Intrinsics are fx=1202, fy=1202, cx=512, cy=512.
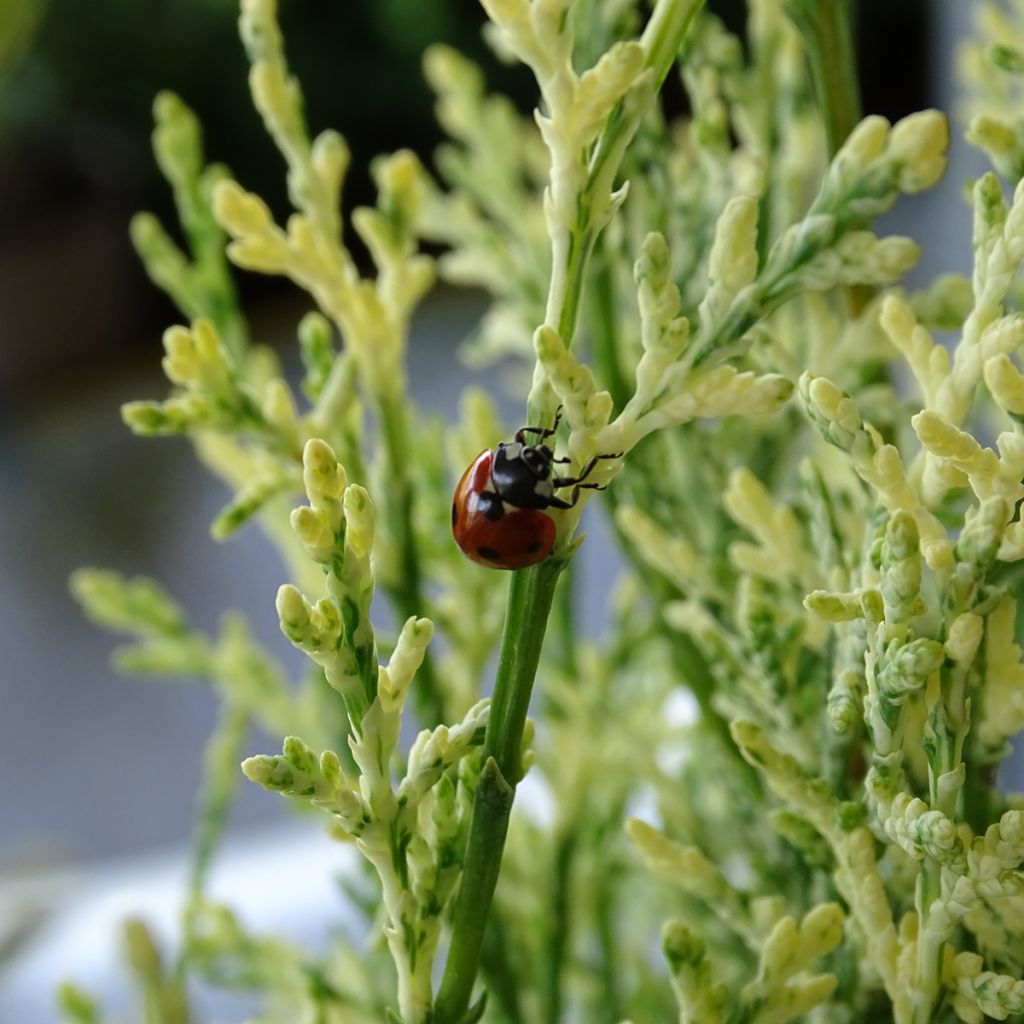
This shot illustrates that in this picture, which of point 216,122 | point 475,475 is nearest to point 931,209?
point 216,122

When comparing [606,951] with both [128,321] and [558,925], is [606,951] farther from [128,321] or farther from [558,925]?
[128,321]

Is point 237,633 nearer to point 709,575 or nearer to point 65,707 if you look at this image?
point 709,575

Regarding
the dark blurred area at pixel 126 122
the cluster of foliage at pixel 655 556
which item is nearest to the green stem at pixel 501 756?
the cluster of foliage at pixel 655 556

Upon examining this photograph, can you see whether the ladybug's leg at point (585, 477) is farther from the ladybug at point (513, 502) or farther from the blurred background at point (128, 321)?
the blurred background at point (128, 321)

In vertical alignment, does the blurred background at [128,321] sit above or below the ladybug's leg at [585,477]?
above

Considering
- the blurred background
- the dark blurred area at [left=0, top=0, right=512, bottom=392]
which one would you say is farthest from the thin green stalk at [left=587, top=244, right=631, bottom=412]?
the dark blurred area at [left=0, top=0, right=512, bottom=392]

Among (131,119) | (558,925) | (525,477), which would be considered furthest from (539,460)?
(131,119)

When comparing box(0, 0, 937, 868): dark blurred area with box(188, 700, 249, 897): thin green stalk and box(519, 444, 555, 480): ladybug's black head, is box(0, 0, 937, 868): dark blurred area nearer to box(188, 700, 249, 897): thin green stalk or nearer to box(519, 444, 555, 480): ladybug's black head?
box(188, 700, 249, 897): thin green stalk
